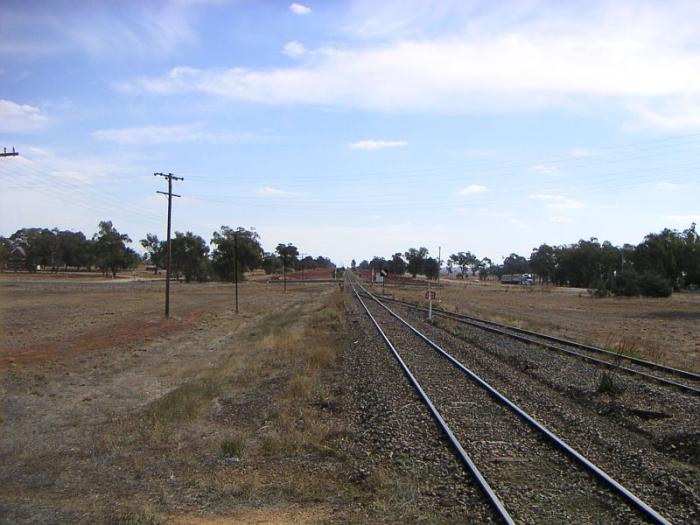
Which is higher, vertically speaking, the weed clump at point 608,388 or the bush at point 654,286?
the bush at point 654,286

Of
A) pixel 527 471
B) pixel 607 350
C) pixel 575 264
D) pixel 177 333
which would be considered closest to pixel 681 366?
pixel 607 350

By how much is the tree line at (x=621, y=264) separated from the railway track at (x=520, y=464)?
34.0 metres

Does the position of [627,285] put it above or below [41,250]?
below

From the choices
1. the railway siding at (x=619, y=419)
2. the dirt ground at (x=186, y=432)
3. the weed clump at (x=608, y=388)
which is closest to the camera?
the dirt ground at (x=186, y=432)

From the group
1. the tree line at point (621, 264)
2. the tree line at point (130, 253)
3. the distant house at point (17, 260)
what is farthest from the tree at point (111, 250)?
the tree line at point (621, 264)

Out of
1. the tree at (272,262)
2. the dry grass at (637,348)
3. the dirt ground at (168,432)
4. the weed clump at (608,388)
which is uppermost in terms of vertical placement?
the tree at (272,262)

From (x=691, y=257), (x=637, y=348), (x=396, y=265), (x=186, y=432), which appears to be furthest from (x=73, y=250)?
(x=186, y=432)

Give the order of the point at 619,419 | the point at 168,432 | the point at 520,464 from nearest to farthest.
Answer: the point at 520,464, the point at 619,419, the point at 168,432

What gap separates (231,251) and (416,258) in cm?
7275

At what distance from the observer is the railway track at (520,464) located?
6840 mm

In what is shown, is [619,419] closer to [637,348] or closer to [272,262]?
[637,348]

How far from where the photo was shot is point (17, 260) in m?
155

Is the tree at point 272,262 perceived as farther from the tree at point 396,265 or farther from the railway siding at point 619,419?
the railway siding at point 619,419

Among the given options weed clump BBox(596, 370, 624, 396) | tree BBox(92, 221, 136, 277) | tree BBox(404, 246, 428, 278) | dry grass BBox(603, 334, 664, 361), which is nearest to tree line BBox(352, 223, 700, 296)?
tree BBox(404, 246, 428, 278)
